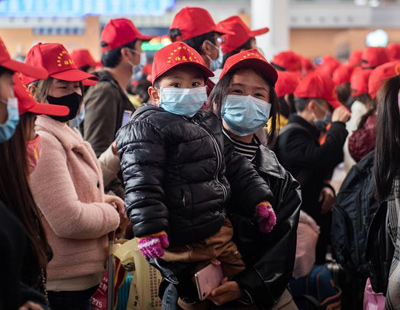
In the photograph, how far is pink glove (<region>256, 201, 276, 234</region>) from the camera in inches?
121

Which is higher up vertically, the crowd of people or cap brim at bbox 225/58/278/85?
cap brim at bbox 225/58/278/85

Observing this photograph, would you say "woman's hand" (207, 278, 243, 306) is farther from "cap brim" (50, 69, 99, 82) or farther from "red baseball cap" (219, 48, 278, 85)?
"cap brim" (50, 69, 99, 82)

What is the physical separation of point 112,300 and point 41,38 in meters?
20.4

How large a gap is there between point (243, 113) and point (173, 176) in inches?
21.9

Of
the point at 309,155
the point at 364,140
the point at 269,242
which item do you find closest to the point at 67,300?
the point at 269,242

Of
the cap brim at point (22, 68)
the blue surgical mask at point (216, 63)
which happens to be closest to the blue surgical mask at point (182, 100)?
the cap brim at point (22, 68)

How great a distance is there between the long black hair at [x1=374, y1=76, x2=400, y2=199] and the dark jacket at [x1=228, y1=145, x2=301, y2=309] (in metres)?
0.40

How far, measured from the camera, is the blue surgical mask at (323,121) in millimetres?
5203

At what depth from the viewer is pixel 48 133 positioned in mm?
3260

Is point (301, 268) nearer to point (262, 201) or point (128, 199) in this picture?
point (262, 201)

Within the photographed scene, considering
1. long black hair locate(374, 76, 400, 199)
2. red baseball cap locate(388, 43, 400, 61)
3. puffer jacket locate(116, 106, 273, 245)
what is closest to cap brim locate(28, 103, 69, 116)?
puffer jacket locate(116, 106, 273, 245)

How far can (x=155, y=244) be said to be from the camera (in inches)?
107

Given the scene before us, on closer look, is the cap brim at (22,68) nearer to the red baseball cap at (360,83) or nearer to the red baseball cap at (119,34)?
the red baseball cap at (119,34)

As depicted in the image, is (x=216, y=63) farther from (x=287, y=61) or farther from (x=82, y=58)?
(x=287, y=61)
